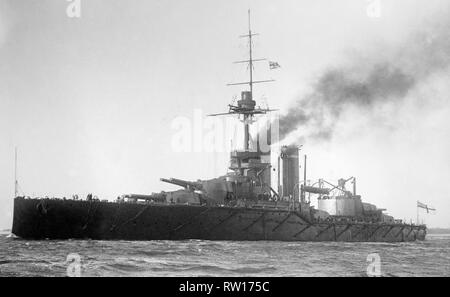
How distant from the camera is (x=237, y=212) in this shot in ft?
108

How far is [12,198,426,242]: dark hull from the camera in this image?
2839 centimetres

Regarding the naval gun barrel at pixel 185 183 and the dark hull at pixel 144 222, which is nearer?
the dark hull at pixel 144 222

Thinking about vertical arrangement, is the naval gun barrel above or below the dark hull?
above

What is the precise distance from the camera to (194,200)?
33.5m

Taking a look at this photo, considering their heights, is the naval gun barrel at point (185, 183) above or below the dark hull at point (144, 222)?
above

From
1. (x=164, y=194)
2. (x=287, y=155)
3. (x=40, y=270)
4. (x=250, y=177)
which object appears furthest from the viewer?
(x=287, y=155)

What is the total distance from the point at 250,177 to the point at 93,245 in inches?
603

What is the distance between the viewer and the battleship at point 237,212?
2858cm

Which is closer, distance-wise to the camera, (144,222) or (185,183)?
(144,222)

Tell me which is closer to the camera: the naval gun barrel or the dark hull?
the dark hull

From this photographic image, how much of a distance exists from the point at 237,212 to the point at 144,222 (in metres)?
6.25

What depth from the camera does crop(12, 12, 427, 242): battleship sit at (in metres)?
28.6
